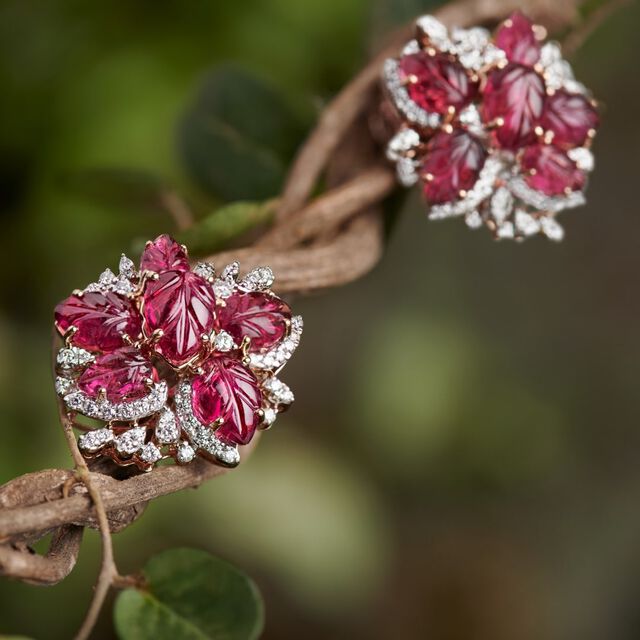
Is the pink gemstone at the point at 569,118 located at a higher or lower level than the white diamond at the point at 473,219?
higher

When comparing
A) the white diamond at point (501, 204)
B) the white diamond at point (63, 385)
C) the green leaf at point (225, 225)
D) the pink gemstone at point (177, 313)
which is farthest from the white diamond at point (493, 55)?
the white diamond at point (63, 385)

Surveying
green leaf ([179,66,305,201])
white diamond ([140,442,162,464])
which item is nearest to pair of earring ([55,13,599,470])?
white diamond ([140,442,162,464])

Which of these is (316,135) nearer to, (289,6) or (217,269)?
(217,269)

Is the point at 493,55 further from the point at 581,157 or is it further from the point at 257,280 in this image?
the point at 257,280

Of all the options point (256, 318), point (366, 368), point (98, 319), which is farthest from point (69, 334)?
point (366, 368)

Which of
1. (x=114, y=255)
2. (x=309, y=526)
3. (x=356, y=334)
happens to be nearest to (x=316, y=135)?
(x=114, y=255)

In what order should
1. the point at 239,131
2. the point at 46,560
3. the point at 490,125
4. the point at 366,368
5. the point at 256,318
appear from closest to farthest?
the point at 46,560
the point at 256,318
the point at 490,125
the point at 239,131
the point at 366,368

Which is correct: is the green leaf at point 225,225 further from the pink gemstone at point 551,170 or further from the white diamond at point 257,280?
the pink gemstone at point 551,170

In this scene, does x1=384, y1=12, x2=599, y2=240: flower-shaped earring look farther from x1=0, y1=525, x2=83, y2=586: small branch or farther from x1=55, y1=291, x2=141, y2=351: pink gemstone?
x1=0, y1=525, x2=83, y2=586: small branch
